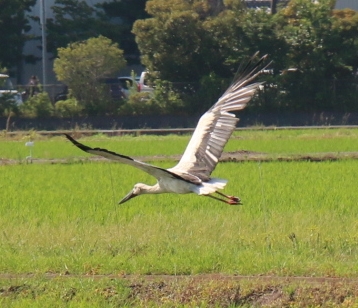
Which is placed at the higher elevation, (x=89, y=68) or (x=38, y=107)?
(x=89, y=68)

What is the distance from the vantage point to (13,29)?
36812mm

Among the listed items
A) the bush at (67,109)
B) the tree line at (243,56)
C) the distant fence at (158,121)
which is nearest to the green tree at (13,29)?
the tree line at (243,56)

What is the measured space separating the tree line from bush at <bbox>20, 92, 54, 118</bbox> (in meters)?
0.91

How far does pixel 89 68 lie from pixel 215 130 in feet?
69.4

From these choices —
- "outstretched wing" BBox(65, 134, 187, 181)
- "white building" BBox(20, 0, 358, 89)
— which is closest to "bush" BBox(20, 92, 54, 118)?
"white building" BBox(20, 0, 358, 89)

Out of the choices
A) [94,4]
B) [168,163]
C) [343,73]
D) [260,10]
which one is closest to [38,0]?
[94,4]

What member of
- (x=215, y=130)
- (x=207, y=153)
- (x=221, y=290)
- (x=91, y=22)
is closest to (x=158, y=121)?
(x=91, y=22)

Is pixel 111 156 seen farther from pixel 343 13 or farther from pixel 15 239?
pixel 343 13

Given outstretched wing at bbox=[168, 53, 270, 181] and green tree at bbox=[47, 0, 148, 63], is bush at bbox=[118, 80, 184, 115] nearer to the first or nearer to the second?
green tree at bbox=[47, 0, 148, 63]

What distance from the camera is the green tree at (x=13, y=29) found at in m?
35.8

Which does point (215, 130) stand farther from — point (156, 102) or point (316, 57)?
point (316, 57)

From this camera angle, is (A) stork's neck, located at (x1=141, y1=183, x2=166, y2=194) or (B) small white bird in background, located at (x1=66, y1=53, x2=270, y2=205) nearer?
(B) small white bird in background, located at (x1=66, y1=53, x2=270, y2=205)

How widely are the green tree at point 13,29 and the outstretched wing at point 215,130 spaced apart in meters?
26.9

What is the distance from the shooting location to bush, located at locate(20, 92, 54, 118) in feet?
98.5
